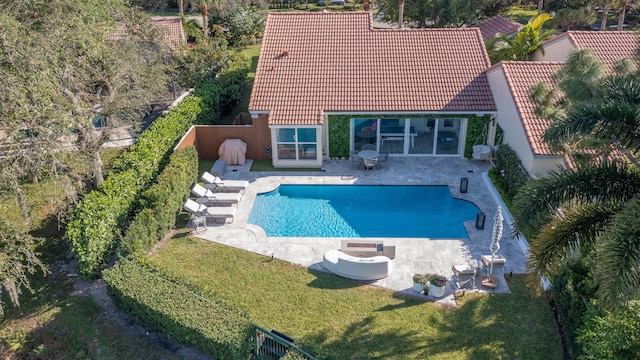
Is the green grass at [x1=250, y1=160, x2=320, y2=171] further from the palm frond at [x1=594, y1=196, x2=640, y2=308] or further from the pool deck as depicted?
the palm frond at [x1=594, y1=196, x2=640, y2=308]

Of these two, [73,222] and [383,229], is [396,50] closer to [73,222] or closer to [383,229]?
[383,229]

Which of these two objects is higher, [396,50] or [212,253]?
[396,50]

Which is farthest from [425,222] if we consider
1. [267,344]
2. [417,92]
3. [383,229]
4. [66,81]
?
[66,81]

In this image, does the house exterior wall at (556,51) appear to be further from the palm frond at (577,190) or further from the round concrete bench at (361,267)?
the round concrete bench at (361,267)

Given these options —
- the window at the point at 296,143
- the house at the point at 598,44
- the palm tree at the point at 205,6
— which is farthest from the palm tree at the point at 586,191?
the palm tree at the point at 205,6

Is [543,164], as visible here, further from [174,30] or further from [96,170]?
[174,30]

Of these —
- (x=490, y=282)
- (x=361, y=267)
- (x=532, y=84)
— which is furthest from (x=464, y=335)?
(x=532, y=84)
